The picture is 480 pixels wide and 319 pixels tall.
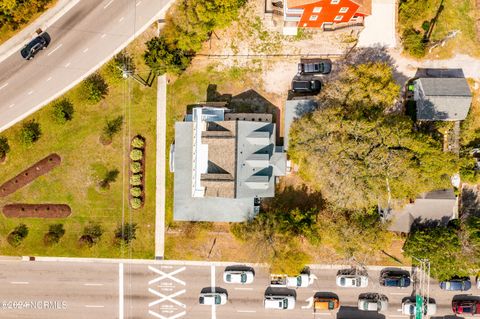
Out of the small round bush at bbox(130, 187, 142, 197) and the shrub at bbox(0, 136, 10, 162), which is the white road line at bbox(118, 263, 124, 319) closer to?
the small round bush at bbox(130, 187, 142, 197)

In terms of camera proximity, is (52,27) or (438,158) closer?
(438,158)

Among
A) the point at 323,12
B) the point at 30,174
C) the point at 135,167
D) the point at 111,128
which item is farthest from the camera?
the point at 30,174

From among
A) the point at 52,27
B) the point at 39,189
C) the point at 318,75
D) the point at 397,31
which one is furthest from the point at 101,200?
the point at 397,31

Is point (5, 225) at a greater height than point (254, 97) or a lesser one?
lesser

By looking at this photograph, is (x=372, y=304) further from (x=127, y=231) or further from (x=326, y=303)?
(x=127, y=231)

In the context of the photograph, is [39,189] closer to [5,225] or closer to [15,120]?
[5,225]

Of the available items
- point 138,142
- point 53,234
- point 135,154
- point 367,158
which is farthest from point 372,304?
point 53,234
